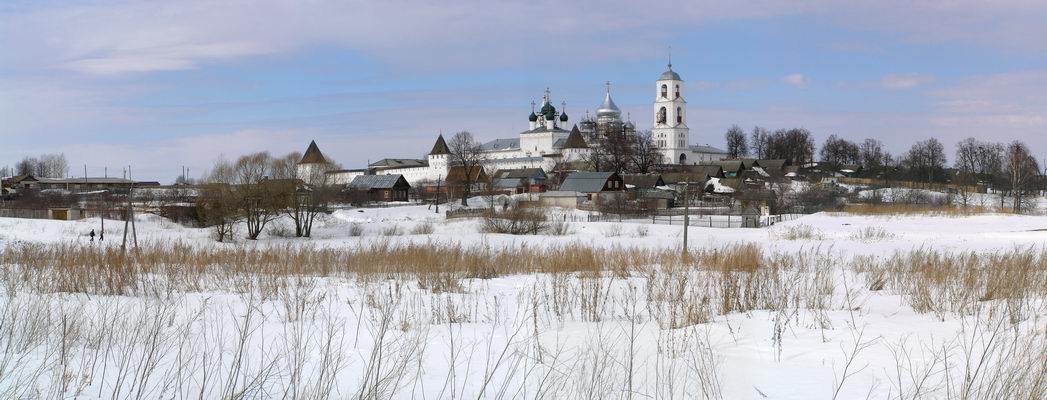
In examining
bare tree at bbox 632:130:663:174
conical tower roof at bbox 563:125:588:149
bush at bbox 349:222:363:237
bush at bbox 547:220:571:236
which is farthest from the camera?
conical tower roof at bbox 563:125:588:149

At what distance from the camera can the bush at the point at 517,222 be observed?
Result: 136ft

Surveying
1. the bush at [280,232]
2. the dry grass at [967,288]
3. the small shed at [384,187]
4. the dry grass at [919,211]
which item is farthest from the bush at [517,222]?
the small shed at [384,187]

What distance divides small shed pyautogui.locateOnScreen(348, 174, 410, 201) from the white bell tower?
5676 cm

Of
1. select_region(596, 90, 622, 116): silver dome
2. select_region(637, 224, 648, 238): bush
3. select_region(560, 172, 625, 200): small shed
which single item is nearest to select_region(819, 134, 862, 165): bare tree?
select_region(596, 90, 622, 116): silver dome

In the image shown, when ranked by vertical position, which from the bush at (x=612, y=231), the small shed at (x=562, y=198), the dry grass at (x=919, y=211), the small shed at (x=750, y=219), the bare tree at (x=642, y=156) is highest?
the bare tree at (x=642, y=156)

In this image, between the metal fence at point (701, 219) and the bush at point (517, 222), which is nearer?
the bush at point (517, 222)

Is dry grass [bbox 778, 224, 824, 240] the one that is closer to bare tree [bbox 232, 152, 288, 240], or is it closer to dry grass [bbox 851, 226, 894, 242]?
dry grass [bbox 851, 226, 894, 242]

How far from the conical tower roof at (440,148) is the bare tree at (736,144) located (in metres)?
50.4

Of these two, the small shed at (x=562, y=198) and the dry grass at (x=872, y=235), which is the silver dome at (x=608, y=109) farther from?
the dry grass at (x=872, y=235)

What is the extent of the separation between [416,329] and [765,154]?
134m

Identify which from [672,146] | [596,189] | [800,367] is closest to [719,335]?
[800,367]

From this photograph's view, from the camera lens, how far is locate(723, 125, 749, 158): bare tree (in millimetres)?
139413

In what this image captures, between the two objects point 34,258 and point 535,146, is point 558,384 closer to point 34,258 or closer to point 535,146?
point 34,258

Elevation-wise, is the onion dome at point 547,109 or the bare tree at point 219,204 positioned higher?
the onion dome at point 547,109
